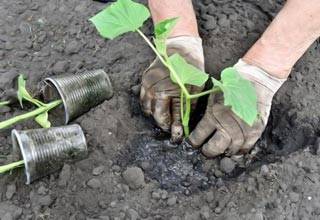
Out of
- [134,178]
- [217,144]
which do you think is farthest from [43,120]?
[217,144]

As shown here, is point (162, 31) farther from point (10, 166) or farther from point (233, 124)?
point (10, 166)

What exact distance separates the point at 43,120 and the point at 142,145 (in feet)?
1.17

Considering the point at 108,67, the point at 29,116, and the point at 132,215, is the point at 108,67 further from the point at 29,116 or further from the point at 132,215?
the point at 132,215

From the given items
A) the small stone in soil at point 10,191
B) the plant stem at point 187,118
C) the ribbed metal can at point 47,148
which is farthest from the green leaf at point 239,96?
the small stone in soil at point 10,191

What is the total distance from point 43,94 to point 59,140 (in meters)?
0.29

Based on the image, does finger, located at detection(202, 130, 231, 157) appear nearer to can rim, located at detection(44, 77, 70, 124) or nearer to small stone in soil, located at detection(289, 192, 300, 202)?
small stone in soil, located at detection(289, 192, 300, 202)

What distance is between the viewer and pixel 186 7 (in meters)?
2.04

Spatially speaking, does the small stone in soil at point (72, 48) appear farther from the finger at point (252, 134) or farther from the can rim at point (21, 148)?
the finger at point (252, 134)

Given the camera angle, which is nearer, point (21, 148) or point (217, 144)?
point (21, 148)

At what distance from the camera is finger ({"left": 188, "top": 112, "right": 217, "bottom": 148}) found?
1837 mm

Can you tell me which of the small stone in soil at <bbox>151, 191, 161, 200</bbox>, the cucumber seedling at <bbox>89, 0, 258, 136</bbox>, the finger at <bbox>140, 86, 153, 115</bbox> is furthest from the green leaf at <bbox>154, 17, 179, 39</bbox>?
the small stone in soil at <bbox>151, 191, 161, 200</bbox>

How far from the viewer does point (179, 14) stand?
79.2 inches

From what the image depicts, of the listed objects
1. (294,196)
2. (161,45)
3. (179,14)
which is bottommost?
(294,196)

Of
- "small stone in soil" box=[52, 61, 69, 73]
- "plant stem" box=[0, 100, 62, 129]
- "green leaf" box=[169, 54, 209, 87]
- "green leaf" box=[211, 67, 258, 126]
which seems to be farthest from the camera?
"small stone in soil" box=[52, 61, 69, 73]
